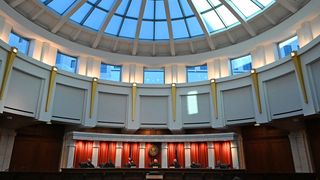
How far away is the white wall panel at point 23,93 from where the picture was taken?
1230 centimetres

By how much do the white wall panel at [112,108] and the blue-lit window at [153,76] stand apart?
7.88ft

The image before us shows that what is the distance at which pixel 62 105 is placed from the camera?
15086mm

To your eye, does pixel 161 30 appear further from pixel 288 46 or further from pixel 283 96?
pixel 283 96

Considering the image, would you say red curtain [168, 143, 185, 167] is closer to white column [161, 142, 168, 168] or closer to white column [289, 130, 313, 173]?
white column [161, 142, 168, 168]

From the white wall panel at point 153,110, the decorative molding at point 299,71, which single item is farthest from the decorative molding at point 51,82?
the decorative molding at point 299,71

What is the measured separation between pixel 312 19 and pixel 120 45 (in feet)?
40.5

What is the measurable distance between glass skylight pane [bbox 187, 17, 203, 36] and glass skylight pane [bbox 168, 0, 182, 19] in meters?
0.83

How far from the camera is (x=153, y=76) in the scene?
19.0 metres

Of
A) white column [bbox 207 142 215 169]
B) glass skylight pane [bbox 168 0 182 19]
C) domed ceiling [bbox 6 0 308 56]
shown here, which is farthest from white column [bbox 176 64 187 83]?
white column [bbox 207 142 215 169]

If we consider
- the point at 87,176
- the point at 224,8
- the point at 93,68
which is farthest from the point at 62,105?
the point at 224,8

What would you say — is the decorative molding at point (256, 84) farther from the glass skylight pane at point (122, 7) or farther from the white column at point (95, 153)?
the white column at point (95, 153)

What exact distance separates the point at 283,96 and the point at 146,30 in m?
10.1

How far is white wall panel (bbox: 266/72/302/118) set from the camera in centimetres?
1262

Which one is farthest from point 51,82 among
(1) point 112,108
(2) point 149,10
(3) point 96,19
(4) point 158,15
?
(4) point 158,15
